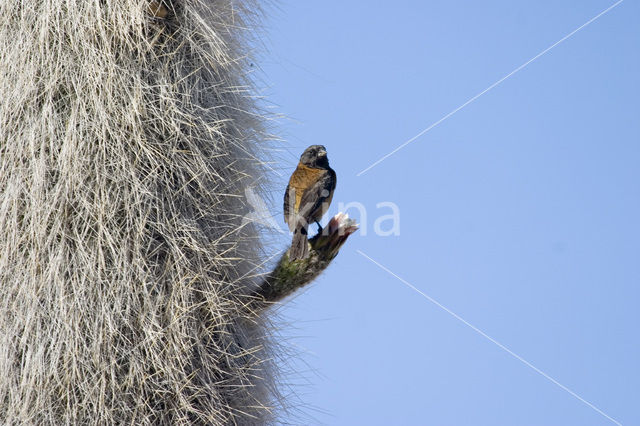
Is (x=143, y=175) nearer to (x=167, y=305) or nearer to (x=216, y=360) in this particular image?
(x=167, y=305)

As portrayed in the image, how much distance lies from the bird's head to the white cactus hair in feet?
1.00

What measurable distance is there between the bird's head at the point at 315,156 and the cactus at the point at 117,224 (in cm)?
31

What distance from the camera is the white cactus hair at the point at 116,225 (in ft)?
8.55

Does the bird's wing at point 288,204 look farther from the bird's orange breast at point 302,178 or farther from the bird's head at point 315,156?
the bird's head at point 315,156

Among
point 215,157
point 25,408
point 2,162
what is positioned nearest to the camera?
point 25,408

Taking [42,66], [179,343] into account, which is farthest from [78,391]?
[42,66]

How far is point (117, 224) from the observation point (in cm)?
270

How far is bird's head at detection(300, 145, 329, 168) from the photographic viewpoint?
2957mm

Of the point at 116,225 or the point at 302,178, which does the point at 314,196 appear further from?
the point at 116,225

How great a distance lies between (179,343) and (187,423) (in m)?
0.27

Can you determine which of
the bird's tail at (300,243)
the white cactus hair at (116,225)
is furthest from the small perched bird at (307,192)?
the white cactus hair at (116,225)

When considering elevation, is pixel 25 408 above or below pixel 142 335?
below

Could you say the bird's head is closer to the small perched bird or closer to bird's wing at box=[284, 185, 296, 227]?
the small perched bird

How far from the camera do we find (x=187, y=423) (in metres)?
2.69
